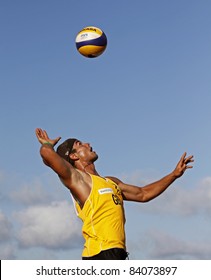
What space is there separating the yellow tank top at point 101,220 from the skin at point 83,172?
191 mm

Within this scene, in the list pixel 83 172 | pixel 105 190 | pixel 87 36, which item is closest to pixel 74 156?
pixel 83 172

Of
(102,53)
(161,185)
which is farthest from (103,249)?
(102,53)

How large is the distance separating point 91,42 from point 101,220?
5259 mm

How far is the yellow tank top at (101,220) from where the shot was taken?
12.3 meters

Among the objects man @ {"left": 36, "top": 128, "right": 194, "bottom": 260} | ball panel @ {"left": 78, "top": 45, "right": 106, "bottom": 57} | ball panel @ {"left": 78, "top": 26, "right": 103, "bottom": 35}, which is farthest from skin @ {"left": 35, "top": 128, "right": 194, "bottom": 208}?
ball panel @ {"left": 78, "top": 26, "right": 103, "bottom": 35}

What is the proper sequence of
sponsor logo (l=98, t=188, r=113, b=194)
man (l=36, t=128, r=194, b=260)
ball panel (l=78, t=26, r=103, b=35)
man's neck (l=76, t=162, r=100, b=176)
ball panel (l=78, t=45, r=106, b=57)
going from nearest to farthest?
1. man (l=36, t=128, r=194, b=260)
2. sponsor logo (l=98, t=188, r=113, b=194)
3. man's neck (l=76, t=162, r=100, b=176)
4. ball panel (l=78, t=45, r=106, b=57)
5. ball panel (l=78, t=26, r=103, b=35)

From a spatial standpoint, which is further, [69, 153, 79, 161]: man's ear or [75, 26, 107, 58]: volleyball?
[75, 26, 107, 58]: volleyball

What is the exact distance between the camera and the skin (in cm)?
1228

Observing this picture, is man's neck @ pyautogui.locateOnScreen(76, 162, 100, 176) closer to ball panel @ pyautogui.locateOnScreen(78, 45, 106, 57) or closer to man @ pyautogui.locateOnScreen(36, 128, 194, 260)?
man @ pyautogui.locateOnScreen(36, 128, 194, 260)

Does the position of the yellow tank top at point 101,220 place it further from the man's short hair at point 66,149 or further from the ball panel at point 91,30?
the ball panel at point 91,30

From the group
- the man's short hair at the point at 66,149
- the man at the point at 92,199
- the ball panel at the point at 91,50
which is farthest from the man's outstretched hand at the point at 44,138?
the ball panel at the point at 91,50
